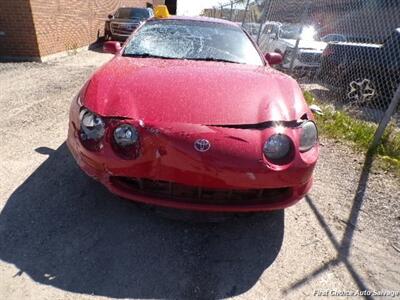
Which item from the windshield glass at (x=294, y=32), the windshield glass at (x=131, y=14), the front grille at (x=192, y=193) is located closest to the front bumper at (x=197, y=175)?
the front grille at (x=192, y=193)

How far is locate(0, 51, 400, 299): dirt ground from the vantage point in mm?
2000

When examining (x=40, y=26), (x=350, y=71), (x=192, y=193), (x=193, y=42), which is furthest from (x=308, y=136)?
(x=40, y=26)

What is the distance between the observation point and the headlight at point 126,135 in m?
2.08

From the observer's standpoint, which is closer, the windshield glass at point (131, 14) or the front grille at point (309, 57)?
the front grille at point (309, 57)

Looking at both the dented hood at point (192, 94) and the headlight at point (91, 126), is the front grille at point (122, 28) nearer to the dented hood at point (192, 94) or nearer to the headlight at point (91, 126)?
the dented hood at point (192, 94)

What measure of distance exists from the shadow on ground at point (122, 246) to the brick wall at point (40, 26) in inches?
266

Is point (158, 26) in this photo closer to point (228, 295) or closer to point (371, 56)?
point (228, 295)

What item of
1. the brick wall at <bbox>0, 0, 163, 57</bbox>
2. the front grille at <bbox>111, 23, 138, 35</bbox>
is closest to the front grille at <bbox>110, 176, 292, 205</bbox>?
the brick wall at <bbox>0, 0, 163, 57</bbox>

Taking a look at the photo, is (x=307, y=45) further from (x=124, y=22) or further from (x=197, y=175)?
(x=197, y=175)

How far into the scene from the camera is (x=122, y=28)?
487 inches

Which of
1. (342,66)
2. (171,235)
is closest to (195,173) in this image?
(171,235)

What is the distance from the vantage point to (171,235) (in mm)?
2395

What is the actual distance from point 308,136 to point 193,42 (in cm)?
180

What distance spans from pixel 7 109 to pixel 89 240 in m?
3.14
